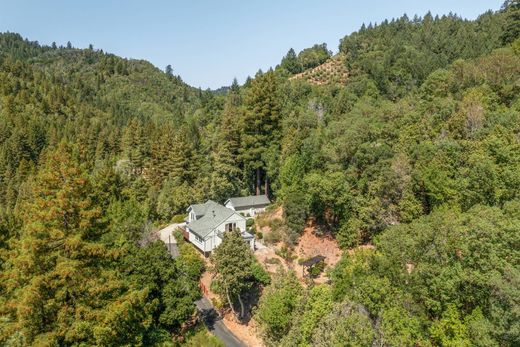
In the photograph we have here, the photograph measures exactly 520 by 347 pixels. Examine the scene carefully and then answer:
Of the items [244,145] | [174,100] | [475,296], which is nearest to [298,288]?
[475,296]

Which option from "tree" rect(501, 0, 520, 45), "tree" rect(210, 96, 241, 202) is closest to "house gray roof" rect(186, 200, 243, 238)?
"tree" rect(210, 96, 241, 202)

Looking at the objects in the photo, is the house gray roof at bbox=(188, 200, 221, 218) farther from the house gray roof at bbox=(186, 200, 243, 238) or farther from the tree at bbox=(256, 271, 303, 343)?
the tree at bbox=(256, 271, 303, 343)

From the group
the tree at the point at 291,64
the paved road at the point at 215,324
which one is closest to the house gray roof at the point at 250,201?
the paved road at the point at 215,324

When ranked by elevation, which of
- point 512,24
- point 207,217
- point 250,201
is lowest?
point 207,217

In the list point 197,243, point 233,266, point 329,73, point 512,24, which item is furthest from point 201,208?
point 329,73

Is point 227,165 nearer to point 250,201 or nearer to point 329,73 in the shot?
point 250,201
